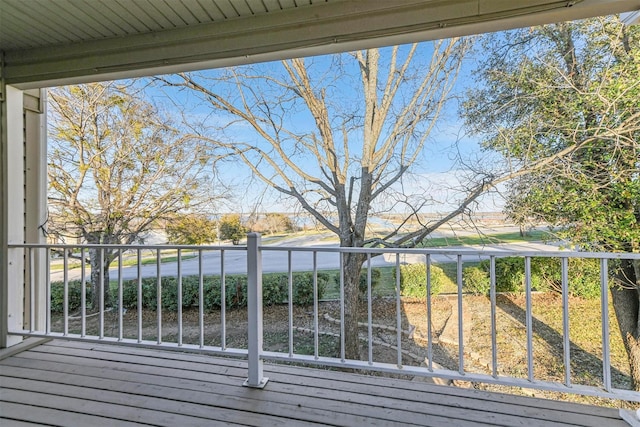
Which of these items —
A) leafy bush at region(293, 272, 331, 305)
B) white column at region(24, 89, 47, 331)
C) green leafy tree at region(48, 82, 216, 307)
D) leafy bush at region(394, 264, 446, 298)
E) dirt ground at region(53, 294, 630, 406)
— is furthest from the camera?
leafy bush at region(394, 264, 446, 298)

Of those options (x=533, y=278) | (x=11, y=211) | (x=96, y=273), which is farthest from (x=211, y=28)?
(x=533, y=278)

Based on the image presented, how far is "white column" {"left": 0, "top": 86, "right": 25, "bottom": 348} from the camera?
2414 mm

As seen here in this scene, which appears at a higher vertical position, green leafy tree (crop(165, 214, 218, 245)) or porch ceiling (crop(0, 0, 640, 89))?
porch ceiling (crop(0, 0, 640, 89))

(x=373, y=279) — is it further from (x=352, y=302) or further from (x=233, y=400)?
(x=233, y=400)

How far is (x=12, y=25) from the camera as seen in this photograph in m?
2.06

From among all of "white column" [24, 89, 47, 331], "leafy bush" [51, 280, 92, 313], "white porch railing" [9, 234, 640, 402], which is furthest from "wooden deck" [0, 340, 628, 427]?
"leafy bush" [51, 280, 92, 313]

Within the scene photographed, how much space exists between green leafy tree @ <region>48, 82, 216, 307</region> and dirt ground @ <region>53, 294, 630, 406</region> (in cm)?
178

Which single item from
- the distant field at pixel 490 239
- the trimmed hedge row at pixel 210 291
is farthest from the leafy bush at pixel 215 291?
the distant field at pixel 490 239

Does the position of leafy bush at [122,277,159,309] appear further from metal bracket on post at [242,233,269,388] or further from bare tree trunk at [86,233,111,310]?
metal bracket on post at [242,233,269,388]

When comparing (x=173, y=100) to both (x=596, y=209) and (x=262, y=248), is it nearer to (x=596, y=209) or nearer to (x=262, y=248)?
(x=262, y=248)

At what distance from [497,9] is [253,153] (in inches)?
139

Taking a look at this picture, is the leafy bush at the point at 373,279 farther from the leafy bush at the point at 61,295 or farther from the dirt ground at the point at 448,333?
the leafy bush at the point at 61,295

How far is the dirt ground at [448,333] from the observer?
4469 mm

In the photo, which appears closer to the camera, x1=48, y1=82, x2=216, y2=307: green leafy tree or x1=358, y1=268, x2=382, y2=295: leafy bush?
x1=48, y1=82, x2=216, y2=307: green leafy tree
